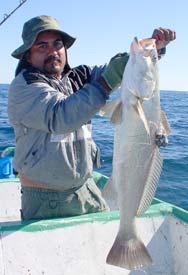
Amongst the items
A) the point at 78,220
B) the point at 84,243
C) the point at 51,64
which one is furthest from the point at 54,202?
the point at 51,64

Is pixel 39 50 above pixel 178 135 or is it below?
above

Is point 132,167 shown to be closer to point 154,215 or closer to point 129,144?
point 129,144

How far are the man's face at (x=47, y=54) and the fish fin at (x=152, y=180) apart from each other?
1.35 m

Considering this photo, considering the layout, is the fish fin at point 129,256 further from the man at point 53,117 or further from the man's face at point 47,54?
the man's face at point 47,54

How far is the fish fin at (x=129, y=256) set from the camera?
3684mm

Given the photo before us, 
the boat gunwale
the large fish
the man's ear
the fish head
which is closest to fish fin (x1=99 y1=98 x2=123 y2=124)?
the large fish

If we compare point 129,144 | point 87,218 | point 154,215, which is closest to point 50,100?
point 129,144

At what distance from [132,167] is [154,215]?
62.9 inches

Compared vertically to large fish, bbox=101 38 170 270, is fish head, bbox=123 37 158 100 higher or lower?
higher

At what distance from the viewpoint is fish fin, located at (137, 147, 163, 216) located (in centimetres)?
354

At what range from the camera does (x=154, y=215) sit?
16.3 feet

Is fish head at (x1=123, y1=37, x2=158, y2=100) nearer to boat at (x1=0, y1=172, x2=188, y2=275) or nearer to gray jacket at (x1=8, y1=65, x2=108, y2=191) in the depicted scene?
gray jacket at (x1=8, y1=65, x2=108, y2=191)

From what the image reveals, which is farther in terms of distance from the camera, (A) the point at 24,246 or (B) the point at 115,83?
(A) the point at 24,246

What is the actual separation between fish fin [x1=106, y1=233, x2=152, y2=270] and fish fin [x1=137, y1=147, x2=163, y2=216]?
287 mm
